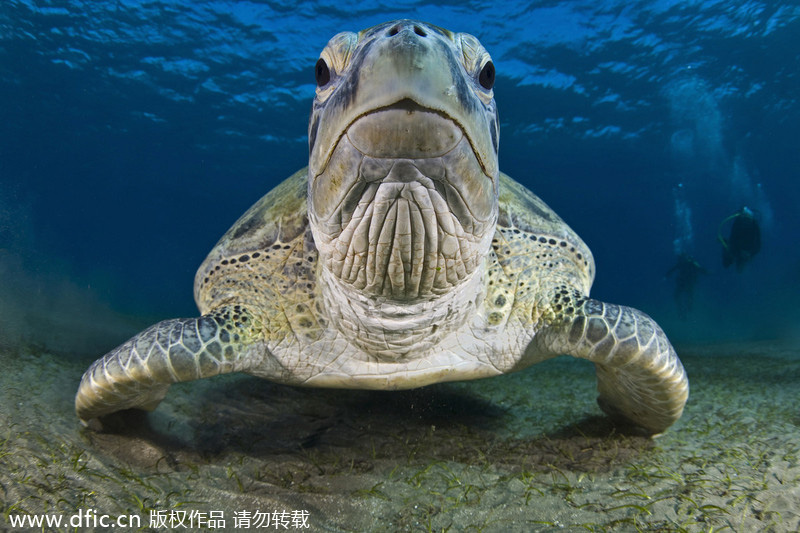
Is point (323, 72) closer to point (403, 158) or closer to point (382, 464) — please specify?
point (403, 158)

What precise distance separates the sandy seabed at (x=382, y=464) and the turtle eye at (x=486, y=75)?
190cm

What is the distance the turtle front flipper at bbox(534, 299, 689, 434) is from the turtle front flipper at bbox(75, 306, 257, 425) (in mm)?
1906

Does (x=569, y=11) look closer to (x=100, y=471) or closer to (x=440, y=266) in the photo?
(x=440, y=266)

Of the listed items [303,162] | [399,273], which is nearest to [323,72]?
[399,273]

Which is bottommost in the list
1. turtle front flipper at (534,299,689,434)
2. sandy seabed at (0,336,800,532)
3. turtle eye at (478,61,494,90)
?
sandy seabed at (0,336,800,532)

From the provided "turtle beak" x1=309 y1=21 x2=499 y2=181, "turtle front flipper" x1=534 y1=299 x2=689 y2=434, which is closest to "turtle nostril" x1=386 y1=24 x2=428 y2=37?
"turtle beak" x1=309 y1=21 x2=499 y2=181

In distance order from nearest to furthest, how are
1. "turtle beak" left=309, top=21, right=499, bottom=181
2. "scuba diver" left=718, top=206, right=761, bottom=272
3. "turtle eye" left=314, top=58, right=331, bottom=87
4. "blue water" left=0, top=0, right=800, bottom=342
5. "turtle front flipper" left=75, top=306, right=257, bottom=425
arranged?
"turtle beak" left=309, top=21, right=499, bottom=181, "turtle eye" left=314, top=58, right=331, bottom=87, "turtle front flipper" left=75, top=306, right=257, bottom=425, "scuba diver" left=718, top=206, right=761, bottom=272, "blue water" left=0, top=0, right=800, bottom=342

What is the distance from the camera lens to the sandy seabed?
184 centimetres

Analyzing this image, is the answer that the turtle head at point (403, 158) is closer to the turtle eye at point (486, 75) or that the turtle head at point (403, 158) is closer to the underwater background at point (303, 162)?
the turtle eye at point (486, 75)

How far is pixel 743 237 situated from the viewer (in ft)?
36.5

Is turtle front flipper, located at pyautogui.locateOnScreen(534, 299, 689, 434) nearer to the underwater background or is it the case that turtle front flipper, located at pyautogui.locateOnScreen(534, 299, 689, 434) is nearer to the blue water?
the underwater background

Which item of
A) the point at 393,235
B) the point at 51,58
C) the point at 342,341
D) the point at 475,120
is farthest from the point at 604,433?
the point at 51,58

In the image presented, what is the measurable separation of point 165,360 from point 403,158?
1782mm

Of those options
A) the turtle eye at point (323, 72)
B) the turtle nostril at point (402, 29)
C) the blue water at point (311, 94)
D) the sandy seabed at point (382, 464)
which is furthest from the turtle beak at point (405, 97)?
the blue water at point (311, 94)
